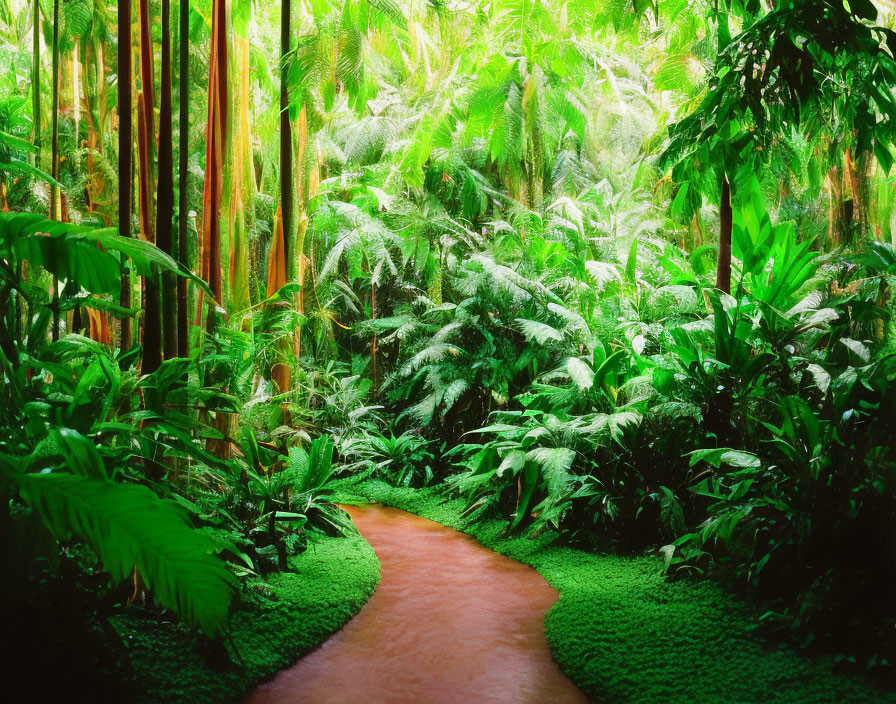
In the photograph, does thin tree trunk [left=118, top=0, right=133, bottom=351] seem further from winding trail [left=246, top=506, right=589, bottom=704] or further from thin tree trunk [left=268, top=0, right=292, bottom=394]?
winding trail [left=246, top=506, right=589, bottom=704]

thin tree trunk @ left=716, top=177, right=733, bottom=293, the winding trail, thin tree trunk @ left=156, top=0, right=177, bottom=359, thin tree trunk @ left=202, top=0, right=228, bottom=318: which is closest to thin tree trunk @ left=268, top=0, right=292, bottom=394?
thin tree trunk @ left=202, top=0, right=228, bottom=318

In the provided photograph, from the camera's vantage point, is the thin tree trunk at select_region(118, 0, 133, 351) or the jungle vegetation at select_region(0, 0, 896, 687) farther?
the thin tree trunk at select_region(118, 0, 133, 351)

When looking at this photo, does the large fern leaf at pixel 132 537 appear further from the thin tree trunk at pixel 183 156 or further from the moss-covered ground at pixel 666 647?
the thin tree trunk at pixel 183 156

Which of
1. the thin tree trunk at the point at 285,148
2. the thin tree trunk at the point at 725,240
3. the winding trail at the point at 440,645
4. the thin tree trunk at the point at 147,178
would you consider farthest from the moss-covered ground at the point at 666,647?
the thin tree trunk at the point at 285,148

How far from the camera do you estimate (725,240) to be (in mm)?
3887

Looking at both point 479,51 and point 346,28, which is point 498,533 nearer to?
point 346,28

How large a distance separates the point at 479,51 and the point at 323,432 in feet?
12.7

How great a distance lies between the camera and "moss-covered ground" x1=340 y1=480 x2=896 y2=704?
7.36 feet

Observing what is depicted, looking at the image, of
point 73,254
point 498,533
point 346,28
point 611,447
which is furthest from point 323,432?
point 73,254

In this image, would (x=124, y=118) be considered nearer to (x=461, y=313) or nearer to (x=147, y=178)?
(x=147, y=178)

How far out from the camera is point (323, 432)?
679 centimetres

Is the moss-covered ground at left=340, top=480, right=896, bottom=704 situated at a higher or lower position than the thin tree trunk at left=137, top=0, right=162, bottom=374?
lower

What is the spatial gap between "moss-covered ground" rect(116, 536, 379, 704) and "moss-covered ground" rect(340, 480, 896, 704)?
3.28 ft

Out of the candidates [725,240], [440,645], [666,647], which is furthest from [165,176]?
[725,240]
